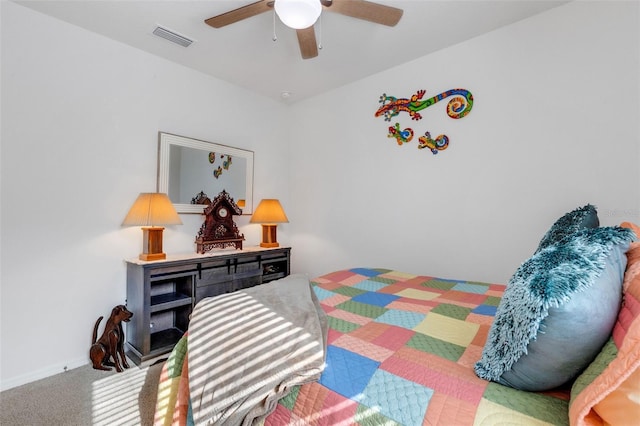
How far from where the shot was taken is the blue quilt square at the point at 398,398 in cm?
74

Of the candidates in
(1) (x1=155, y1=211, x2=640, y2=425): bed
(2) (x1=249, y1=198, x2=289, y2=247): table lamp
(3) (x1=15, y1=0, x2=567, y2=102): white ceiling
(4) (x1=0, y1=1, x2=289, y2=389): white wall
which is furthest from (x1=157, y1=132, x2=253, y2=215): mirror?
(1) (x1=155, y1=211, x2=640, y2=425): bed

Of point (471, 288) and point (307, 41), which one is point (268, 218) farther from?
point (471, 288)

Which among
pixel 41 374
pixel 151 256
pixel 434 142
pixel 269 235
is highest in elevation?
pixel 434 142

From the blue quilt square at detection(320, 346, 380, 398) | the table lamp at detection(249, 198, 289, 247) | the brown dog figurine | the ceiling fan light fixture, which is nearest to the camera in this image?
the blue quilt square at detection(320, 346, 380, 398)

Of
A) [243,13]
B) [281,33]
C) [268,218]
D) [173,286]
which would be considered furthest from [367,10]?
[173,286]

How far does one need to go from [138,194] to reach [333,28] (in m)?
2.07

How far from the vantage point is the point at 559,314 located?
68cm

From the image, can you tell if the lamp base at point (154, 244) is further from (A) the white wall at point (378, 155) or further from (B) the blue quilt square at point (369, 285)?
(B) the blue quilt square at point (369, 285)

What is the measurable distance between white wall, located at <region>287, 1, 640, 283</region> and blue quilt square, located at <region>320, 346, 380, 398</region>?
1.82 m

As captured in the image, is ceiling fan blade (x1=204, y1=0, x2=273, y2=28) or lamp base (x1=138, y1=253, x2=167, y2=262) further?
lamp base (x1=138, y1=253, x2=167, y2=262)

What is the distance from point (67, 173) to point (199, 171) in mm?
999

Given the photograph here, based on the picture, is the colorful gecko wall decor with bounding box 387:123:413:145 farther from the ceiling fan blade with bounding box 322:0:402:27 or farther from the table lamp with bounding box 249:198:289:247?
the table lamp with bounding box 249:198:289:247

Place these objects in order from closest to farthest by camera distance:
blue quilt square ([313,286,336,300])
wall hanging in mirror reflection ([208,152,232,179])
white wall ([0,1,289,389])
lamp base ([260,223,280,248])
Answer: blue quilt square ([313,286,336,300])
white wall ([0,1,289,389])
wall hanging in mirror reflection ([208,152,232,179])
lamp base ([260,223,280,248])

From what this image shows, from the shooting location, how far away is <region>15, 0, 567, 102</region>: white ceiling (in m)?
2.04
